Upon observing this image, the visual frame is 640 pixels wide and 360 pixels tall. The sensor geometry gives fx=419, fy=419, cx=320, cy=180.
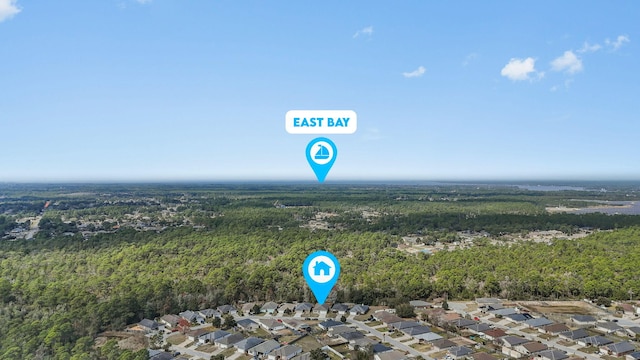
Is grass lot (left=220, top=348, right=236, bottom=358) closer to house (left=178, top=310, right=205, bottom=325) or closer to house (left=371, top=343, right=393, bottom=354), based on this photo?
house (left=178, top=310, right=205, bottom=325)

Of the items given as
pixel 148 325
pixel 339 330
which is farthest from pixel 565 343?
pixel 148 325

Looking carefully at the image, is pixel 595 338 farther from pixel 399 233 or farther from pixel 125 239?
pixel 125 239

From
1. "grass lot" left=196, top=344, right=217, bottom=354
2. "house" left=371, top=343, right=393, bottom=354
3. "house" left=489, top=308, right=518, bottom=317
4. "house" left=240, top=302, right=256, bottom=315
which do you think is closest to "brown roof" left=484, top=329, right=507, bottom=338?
"house" left=489, top=308, right=518, bottom=317

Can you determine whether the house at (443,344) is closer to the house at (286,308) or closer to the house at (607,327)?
Result: the house at (607,327)

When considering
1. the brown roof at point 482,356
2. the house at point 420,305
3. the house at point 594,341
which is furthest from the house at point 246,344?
the house at point 594,341

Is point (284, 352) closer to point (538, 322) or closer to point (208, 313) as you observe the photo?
point (208, 313)

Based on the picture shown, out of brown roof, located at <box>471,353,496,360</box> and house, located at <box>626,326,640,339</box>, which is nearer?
brown roof, located at <box>471,353,496,360</box>

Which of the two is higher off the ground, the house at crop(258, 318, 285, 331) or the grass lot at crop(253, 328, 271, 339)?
the house at crop(258, 318, 285, 331)
